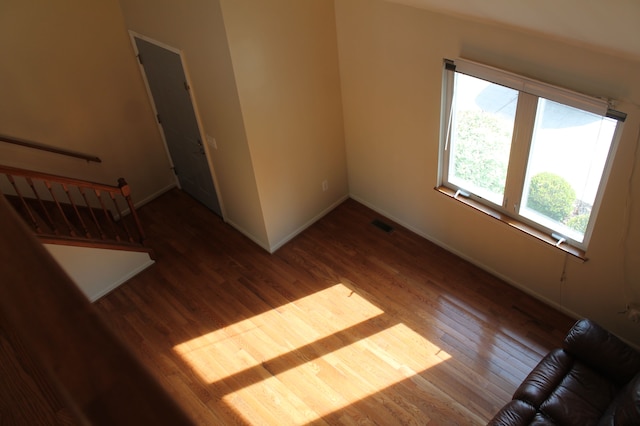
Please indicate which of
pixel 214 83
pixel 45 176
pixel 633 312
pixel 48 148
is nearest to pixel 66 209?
pixel 48 148

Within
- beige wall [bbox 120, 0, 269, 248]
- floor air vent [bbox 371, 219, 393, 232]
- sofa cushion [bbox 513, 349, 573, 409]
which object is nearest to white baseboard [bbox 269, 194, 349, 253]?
beige wall [bbox 120, 0, 269, 248]

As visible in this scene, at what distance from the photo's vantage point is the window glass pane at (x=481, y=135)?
4.27 metres

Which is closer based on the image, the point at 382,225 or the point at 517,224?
the point at 517,224

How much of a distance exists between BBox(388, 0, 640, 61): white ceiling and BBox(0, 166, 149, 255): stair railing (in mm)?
3594

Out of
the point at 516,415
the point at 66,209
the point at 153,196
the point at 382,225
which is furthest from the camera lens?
the point at 153,196

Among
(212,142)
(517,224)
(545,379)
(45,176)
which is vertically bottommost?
(545,379)

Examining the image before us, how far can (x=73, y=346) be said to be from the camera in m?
0.55

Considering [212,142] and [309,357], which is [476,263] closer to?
[309,357]

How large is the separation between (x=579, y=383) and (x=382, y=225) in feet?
8.77

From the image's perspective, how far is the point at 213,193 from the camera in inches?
233

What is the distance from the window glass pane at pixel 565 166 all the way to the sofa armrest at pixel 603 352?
0.85 meters

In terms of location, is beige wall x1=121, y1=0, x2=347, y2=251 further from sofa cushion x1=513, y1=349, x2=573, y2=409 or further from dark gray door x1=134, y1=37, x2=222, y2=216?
sofa cushion x1=513, y1=349, x2=573, y2=409

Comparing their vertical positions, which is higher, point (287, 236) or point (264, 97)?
point (264, 97)

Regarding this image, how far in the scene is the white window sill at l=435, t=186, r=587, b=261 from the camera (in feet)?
14.0
